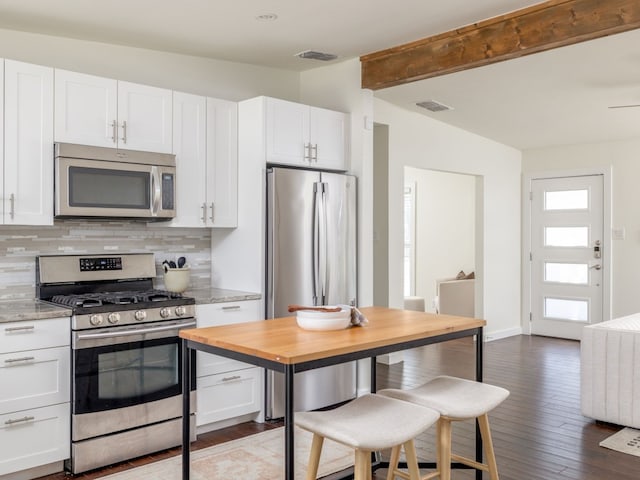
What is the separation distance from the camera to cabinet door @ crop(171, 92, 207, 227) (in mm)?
3928

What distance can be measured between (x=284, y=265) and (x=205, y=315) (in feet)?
2.13

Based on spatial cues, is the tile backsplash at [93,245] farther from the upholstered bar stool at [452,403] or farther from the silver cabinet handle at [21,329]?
the upholstered bar stool at [452,403]

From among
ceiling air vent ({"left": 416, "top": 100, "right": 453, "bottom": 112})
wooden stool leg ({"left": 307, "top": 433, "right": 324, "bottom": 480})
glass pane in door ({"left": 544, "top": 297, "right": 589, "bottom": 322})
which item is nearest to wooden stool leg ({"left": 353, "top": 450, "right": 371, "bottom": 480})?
wooden stool leg ({"left": 307, "top": 433, "right": 324, "bottom": 480})

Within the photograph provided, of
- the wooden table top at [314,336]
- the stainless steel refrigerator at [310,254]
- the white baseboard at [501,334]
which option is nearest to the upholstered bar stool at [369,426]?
the wooden table top at [314,336]

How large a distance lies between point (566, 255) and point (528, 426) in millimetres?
3938

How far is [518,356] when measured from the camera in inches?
247

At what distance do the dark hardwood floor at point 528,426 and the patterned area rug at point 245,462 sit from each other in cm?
13

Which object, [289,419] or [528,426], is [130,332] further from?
[528,426]

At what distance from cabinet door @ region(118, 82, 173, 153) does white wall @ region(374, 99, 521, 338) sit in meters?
2.43

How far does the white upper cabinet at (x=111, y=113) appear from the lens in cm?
341

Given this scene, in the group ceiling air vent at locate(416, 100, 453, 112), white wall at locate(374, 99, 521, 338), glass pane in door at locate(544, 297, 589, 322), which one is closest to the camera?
ceiling air vent at locate(416, 100, 453, 112)

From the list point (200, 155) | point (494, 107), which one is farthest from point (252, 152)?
point (494, 107)

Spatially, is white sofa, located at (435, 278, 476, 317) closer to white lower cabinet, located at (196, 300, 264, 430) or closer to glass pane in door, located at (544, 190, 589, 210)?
glass pane in door, located at (544, 190, 589, 210)

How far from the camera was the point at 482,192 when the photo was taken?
7.17m
